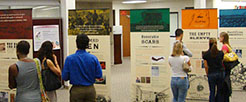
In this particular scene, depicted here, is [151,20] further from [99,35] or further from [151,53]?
[99,35]

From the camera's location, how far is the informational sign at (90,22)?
18.1 ft

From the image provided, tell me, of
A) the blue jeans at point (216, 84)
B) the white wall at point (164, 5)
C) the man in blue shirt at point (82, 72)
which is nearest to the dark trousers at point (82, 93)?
the man in blue shirt at point (82, 72)

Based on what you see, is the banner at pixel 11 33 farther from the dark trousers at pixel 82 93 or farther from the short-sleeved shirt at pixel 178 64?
the short-sleeved shirt at pixel 178 64

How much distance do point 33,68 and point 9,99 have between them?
2322 mm

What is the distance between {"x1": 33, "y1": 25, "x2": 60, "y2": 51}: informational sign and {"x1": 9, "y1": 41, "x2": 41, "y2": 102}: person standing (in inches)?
168

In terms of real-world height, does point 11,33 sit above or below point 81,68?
above

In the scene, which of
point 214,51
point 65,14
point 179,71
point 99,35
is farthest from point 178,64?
point 65,14

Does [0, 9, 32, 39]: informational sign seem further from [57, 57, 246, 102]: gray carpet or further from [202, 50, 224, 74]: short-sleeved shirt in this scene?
[202, 50, 224, 74]: short-sleeved shirt

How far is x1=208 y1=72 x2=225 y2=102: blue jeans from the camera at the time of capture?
18.5 ft

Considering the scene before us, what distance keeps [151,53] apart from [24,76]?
8.83 feet

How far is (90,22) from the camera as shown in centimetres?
559

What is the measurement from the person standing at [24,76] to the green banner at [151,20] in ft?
8.23

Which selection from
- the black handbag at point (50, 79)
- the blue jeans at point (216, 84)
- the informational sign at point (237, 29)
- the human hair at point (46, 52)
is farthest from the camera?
the informational sign at point (237, 29)

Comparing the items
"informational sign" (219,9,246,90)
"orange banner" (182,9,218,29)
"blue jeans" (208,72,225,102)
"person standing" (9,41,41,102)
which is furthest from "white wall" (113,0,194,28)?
"person standing" (9,41,41,102)
